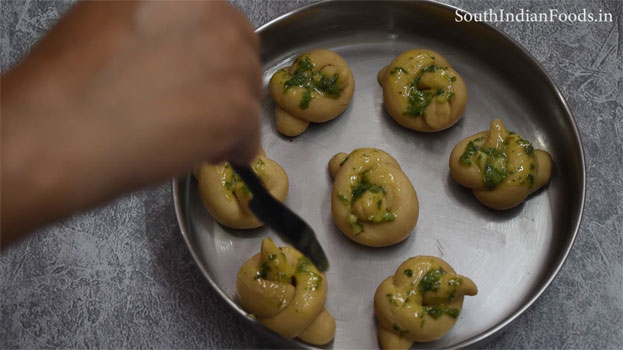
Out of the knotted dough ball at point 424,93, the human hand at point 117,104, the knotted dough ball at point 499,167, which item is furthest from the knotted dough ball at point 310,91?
the human hand at point 117,104

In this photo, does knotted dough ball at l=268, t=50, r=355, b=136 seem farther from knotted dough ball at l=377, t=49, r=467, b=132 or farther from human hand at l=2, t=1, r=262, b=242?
human hand at l=2, t=1, r=262, b=242

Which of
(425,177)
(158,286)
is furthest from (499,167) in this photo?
(158,286)

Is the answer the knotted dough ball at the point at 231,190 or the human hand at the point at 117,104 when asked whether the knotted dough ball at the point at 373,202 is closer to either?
the knotted dough ball at the point at 231,190

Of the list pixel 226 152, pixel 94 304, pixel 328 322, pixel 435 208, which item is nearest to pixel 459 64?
pixel 435 208

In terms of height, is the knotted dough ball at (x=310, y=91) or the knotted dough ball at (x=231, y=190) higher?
the knotted dough ball at (x=310, y=91)

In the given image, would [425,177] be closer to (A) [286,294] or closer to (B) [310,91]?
(B) [310,91]

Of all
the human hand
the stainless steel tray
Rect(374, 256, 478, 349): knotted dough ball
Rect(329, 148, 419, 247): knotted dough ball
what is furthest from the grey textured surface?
the human hand
